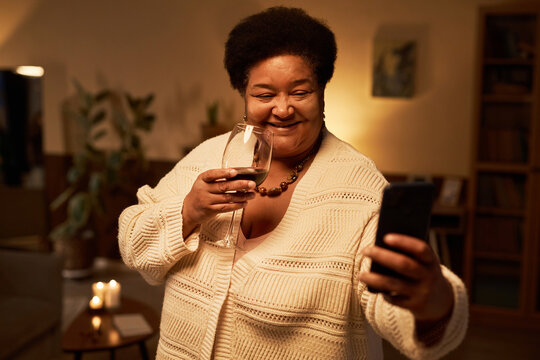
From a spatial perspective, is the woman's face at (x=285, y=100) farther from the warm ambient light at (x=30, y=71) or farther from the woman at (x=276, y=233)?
the warm ambient light at (x=30, y=71)

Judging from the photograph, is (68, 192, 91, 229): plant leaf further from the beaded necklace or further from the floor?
the beaded necklace

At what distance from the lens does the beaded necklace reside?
1.11 m

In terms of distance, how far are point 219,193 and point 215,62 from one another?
3.36 meters

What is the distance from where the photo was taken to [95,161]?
4148 mm

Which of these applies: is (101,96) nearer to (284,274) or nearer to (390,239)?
(284,274)

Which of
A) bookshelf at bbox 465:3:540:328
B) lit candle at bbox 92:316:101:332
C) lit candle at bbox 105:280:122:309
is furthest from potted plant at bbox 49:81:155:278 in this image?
bookshelf at bbox 465:3:540:328

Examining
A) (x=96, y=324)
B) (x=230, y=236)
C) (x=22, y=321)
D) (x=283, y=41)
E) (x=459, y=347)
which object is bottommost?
(x=459, y=347)

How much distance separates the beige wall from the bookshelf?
239mm

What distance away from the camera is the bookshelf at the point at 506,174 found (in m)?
3.19

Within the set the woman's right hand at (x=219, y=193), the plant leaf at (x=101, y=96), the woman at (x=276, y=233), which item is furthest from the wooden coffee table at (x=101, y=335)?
the plant leaf at (x=101, y=96)

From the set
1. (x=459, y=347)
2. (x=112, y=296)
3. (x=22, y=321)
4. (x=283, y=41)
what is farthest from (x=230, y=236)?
(x=459, y=347)

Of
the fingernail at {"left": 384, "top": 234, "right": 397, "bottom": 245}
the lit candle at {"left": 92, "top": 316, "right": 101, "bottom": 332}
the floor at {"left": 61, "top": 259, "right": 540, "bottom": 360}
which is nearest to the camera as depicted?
the fingernail at {"left": 384, "top": 234, "right": 397, "bottom": 245}

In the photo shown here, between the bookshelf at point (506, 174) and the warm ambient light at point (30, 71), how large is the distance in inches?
139

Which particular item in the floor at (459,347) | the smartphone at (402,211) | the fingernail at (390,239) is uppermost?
the smartphone at (402,211)
